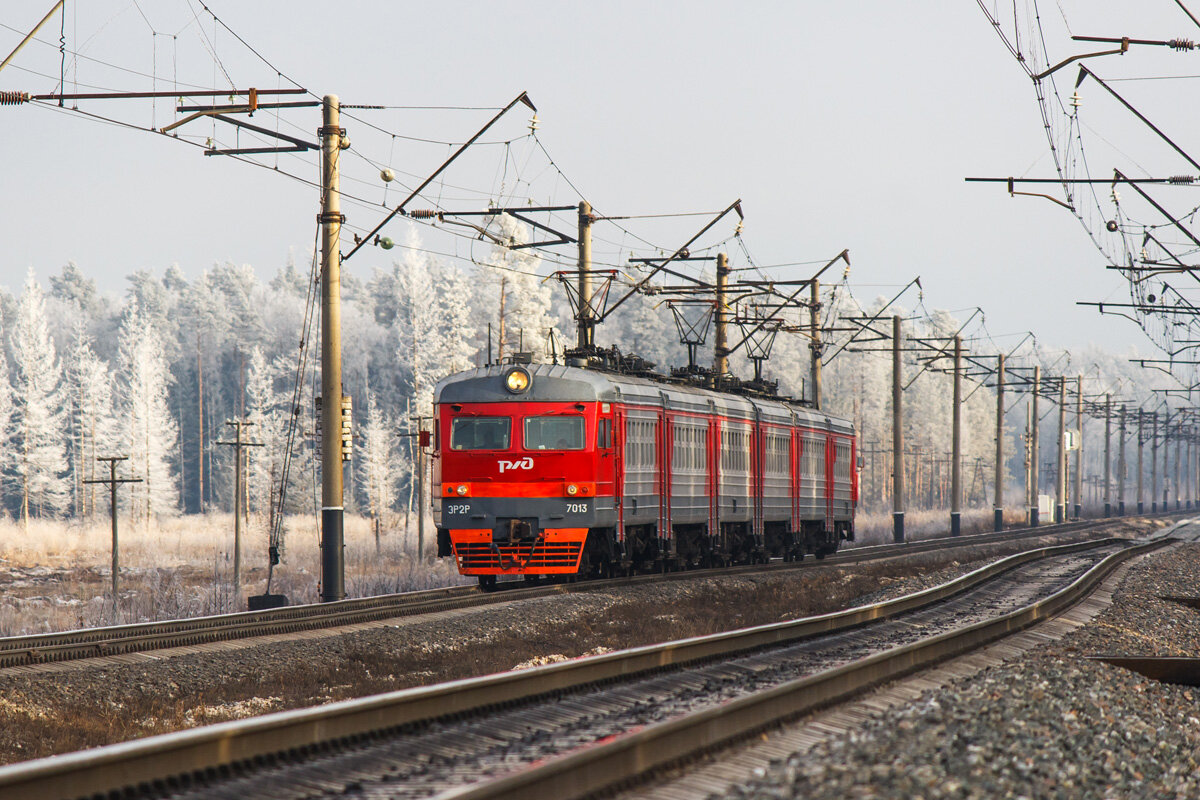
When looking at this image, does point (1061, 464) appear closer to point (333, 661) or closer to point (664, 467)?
point (664, 467)

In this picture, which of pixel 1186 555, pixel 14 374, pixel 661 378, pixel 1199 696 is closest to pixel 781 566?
pixel 661 378

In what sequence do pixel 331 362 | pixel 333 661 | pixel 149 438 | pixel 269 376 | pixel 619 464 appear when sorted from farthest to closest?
pixel 269 376 < pixel 149 438 < pixel 619 464 < pixel 331 362 < pixel 333 661

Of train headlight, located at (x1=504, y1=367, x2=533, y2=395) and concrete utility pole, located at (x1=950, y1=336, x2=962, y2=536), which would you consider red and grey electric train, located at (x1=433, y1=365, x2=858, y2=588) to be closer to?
train headlight, located at (x1=504, y1=367, x2=533, y2=395)

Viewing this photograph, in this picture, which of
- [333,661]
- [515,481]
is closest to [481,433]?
[515,481]

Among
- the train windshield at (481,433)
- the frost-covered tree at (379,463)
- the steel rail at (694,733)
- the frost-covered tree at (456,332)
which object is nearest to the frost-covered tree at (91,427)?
the frost-covered tree at (379,463)

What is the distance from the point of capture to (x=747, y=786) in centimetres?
626

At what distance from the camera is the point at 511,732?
7789mm

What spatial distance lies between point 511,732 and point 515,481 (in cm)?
1218

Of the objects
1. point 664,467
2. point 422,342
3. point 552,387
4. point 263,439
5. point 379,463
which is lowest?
point 379,463

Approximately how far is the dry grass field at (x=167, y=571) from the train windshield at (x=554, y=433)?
219 inches

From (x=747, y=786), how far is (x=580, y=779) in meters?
0.83

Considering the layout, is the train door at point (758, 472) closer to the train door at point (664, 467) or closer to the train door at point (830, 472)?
the train door at point (664, 467)

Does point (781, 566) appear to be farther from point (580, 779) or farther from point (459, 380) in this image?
point (580, 779)

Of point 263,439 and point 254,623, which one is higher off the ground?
point 263,439
